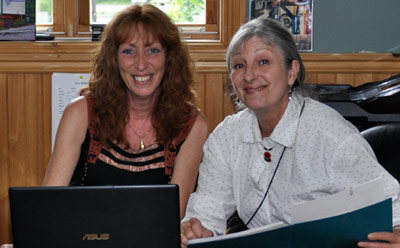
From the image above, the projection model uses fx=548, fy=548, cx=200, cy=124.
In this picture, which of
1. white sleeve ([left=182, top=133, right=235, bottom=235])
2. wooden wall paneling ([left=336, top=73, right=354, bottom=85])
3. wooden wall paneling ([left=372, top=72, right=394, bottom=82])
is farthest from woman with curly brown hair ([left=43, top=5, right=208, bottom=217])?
wooden wall paneling ([left=372, top=72, right=394, bottom=82])

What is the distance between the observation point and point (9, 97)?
7.55 feet

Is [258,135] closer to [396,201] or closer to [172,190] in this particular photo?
[396,201]

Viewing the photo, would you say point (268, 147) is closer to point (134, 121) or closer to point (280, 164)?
point (280, 164)

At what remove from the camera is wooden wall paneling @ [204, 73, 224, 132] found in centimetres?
229

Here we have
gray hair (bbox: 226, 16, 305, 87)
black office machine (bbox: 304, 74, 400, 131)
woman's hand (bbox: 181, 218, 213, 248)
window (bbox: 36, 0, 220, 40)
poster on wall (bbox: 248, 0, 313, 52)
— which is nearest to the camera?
woman's hand (bbox: 181, 218, 213, 248)

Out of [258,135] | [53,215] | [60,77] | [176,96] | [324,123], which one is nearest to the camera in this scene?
[53,215]

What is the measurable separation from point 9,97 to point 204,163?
110 centimetres

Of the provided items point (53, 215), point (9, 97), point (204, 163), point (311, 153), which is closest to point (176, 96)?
point (204, 163)

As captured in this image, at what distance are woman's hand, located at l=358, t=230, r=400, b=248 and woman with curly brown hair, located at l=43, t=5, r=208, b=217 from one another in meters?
0.81

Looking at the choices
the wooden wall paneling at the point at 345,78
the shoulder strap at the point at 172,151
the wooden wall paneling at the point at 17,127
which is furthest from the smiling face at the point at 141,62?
the wooden wall paneling at the point at 345,78

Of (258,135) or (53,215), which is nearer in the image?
(53,215)

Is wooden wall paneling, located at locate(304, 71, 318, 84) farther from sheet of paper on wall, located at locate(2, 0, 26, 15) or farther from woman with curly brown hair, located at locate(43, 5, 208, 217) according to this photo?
sheet of paper on wall, located at locate(2, 0, 26, 15)

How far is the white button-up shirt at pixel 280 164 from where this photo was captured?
4.57ft

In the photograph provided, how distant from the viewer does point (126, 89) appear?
1954mm
